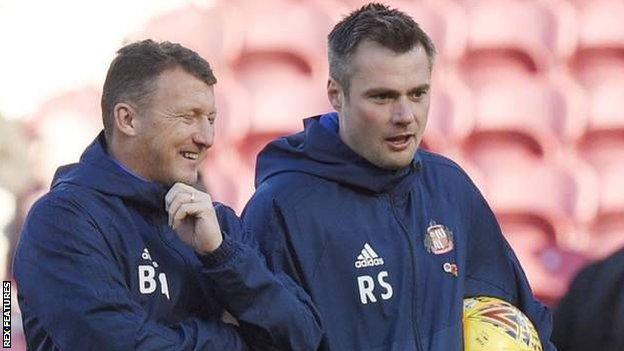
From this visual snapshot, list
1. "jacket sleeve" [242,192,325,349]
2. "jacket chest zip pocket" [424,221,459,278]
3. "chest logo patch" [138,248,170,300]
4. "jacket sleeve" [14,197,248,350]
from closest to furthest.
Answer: "jacket sleeve" [14,197,248,350] → "chest logo patch" [138,248,170,300] → "jacket sleeve" [242,192,325,349] → "jacket chest zip pocket" [424,221,459,278]

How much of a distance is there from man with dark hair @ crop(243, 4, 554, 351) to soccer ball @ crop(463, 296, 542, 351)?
0.05 m

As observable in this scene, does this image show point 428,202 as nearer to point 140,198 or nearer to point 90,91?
point 140,198

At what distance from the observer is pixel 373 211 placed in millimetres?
2852

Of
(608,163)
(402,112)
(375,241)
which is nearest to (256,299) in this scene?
(375,241)

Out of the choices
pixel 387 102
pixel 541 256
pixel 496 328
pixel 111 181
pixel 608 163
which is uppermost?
pixel 387 102

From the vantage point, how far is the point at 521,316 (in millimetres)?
2885

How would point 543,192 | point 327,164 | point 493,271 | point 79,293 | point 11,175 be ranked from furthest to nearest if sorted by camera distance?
point 543,192 → point 11,175 → point 493,271 → point 327,164 → point 79,293

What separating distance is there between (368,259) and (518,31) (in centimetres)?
197

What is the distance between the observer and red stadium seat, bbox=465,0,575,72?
4586mm

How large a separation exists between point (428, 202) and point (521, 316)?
0.92 ft

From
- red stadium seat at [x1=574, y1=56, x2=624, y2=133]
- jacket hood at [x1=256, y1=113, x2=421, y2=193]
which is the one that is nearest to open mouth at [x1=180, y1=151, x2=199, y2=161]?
jacket hood at [x1=256, y1=113, x2=421, y2=193]

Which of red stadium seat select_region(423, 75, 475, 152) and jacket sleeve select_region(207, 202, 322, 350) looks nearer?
jacket sleeve select_region(207, 202, 322, 350)

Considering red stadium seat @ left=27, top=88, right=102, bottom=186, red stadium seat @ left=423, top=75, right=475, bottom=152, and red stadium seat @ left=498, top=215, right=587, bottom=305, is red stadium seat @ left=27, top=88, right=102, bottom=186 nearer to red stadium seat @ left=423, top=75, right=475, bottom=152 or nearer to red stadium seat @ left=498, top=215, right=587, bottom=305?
red stadium seat @ left=423, top=75, right=475, bottom=152

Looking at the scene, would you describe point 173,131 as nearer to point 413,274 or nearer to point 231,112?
point 413,274
